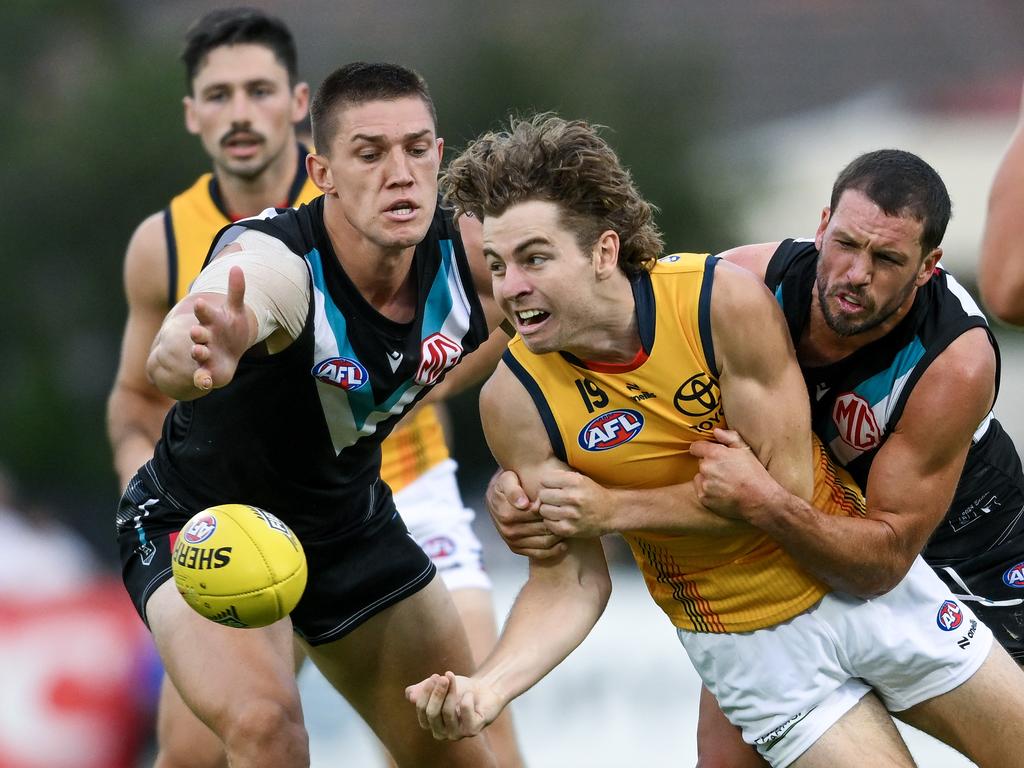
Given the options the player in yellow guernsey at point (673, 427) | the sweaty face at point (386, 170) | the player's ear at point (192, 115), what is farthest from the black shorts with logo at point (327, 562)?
the player's ear at point (192, 115)

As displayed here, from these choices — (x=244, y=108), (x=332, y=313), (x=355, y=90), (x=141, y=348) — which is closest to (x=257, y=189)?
(x=244, y=108)

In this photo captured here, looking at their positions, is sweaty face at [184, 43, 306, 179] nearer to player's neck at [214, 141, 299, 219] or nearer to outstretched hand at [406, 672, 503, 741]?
player's neck at [214, 141, 299, 219]

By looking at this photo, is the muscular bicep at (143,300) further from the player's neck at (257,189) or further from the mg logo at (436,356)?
the mg logo at (436,356)

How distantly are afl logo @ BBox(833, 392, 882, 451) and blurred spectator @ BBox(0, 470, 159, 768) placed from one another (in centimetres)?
580

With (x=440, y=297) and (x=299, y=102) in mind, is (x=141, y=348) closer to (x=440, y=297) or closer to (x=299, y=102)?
(x=299, y=102)

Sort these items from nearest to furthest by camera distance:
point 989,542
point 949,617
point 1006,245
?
point 1006,245
point 949,617
point 989,542

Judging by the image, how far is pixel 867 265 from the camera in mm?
5203

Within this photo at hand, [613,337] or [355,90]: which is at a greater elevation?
[355,90]

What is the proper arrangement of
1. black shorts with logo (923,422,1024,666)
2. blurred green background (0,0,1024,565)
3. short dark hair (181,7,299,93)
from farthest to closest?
blurred green background (0,0,1024,565) < short dark hair (181,7,299,93) < black shorts with logo (923,422,1024,666)

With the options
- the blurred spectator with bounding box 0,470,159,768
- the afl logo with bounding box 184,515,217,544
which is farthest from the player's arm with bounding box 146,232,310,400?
the blurred spectator with bounding box 0,470,159,768

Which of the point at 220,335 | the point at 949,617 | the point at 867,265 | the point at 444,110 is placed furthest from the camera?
the point at 444,110

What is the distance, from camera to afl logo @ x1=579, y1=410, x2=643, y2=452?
17.6 feet

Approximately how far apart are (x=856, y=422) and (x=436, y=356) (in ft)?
4.61

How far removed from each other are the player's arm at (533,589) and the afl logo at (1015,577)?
5.31 ft
